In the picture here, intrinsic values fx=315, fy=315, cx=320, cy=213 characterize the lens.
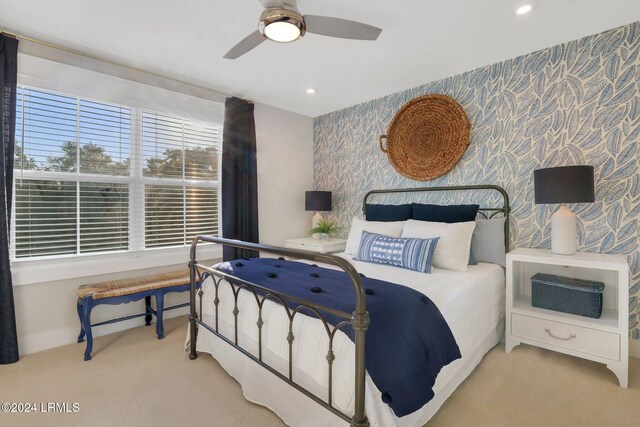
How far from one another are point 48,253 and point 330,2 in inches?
114

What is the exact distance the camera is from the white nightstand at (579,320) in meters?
1.97

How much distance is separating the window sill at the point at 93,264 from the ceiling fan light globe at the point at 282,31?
90.8 inches

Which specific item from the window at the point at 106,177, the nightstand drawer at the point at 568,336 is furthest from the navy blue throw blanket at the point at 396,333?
the window at the point at 106,177

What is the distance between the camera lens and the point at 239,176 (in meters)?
3.54

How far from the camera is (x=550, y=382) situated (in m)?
2.01

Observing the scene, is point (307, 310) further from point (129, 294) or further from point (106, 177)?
point (106, 177)

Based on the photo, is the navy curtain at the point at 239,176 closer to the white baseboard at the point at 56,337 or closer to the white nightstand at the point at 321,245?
the white nightstand at the point at 321,245

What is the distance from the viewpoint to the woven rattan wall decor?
3.05 m

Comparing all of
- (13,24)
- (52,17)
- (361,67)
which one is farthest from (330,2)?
(13,24)

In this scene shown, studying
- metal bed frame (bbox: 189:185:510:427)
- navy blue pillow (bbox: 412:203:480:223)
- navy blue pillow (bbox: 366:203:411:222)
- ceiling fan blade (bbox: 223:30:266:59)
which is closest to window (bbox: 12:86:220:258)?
metal bed frame (bbox: 189:185:510:427)

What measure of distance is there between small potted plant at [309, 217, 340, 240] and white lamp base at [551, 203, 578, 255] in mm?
2286

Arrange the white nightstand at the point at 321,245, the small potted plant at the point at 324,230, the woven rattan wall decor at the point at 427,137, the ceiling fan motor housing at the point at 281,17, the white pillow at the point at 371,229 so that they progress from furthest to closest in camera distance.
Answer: the small potted plant at the point at 324,230
the white nightstand at the point at 321,245
the woven rattan wall decor at the point at 427,137
the white pillow at the point at 371,229
the ceiling fan motor housing at the point at 281,17

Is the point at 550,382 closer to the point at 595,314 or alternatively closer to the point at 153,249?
the point at 595,314

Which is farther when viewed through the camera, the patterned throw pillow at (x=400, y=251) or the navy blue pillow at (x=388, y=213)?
the navy blue pillow at (x=388, y=213)
